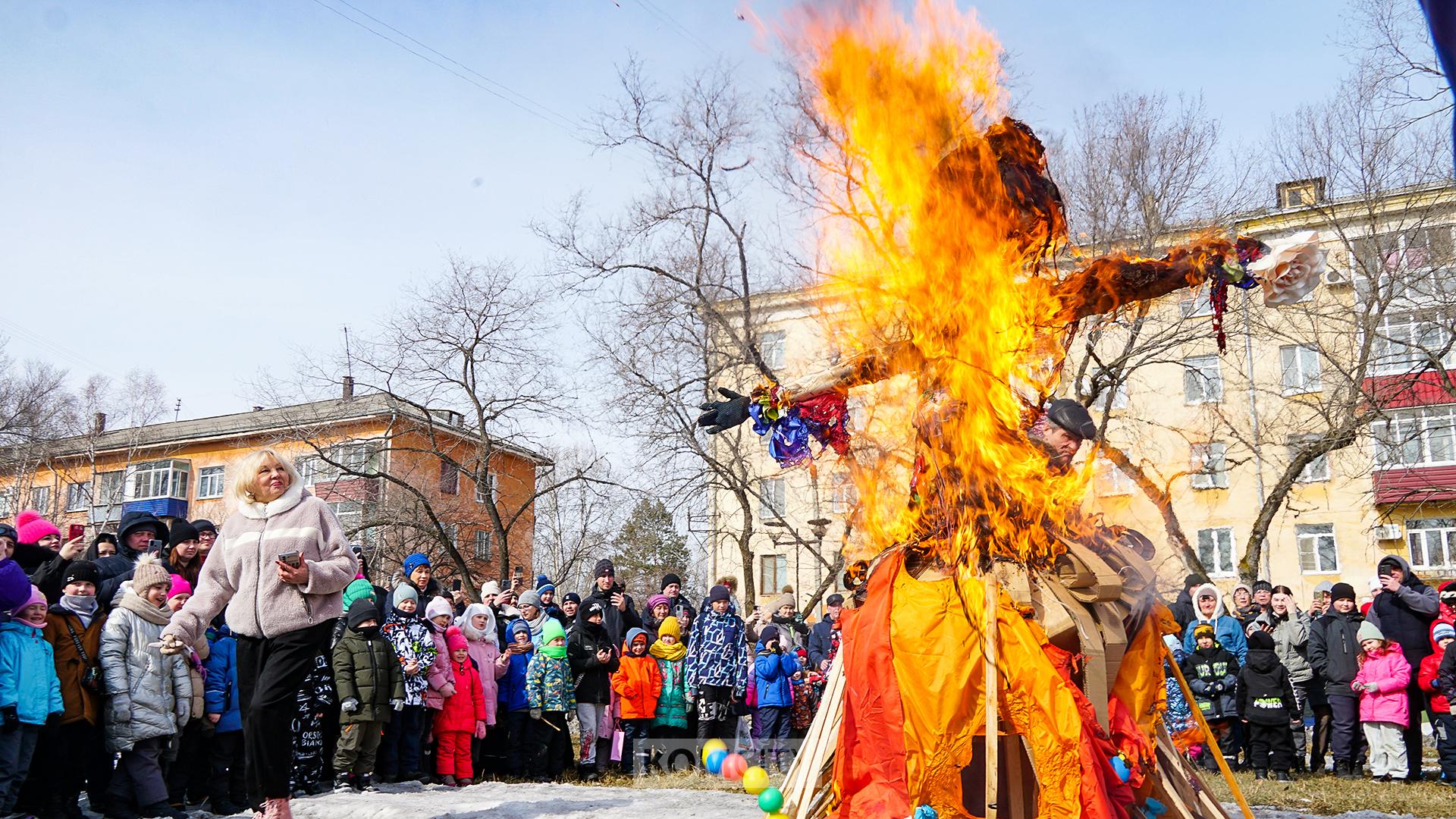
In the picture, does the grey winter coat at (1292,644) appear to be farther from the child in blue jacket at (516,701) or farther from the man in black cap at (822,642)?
the child in blue jacket at (516,701)

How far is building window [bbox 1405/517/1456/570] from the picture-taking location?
30.5 m

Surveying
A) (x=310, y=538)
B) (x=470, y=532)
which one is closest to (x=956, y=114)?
(x=310, y=538)

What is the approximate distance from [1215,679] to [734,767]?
7.40m

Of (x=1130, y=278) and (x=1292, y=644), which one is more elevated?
(x=1130, y=278)

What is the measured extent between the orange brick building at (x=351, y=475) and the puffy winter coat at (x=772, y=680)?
355 centimetres

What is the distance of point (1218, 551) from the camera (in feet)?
93.0

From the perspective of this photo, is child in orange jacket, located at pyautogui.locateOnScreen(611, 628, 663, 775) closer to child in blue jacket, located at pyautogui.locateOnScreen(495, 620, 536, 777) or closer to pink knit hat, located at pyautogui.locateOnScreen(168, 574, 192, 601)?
child in blue jacket, located at pyautogui.locateOnScreen(495, 620, 536, 777)

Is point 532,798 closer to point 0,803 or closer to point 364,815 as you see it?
point 364,815

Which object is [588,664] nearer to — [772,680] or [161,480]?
[772,680]

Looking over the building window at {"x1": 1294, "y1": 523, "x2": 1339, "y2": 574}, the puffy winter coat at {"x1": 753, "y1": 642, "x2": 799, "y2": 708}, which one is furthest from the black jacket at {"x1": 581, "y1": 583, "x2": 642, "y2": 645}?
the building window at {"x1": 1294, "y1": 523, "x2": 1339, "y2": 574}

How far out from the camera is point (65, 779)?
6.97 metres

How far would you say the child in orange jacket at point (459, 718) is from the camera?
9422 millimetres

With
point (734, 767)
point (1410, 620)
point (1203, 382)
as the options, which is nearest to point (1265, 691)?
point (1410, 620)

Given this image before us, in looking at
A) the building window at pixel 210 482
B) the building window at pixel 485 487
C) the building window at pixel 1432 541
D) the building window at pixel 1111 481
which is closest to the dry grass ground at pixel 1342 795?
the building window at pixel 1111 481
